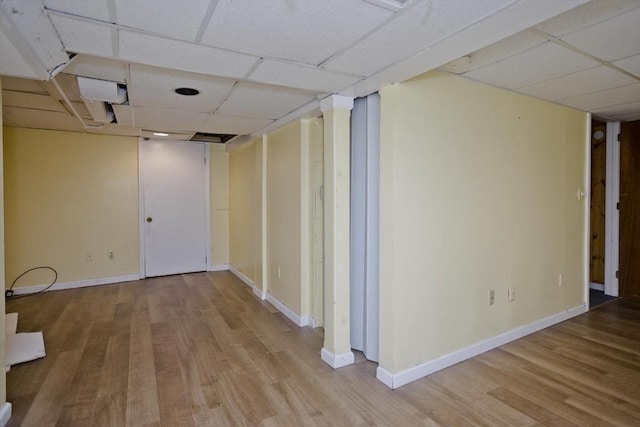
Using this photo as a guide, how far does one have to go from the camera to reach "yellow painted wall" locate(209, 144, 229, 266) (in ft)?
19.0

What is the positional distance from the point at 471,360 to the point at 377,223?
4.21ft

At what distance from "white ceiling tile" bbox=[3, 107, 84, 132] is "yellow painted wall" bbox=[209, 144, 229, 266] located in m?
1.88

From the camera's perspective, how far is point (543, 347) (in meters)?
2.91

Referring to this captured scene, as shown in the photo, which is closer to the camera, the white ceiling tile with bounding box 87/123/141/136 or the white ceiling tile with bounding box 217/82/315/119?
the white ceiling tile with bounding box 217/82/315/119

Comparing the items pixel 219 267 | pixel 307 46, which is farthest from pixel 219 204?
pixel 307 46

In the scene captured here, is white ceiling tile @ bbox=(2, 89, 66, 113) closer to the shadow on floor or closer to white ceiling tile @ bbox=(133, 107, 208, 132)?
white ceiling tile @ bbox=(133, 107, 208, 132)

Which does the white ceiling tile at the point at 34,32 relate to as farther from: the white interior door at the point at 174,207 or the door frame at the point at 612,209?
the door frame at the point at 612,209

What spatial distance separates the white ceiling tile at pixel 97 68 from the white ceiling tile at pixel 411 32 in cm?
133

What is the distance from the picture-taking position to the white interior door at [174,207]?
529cm

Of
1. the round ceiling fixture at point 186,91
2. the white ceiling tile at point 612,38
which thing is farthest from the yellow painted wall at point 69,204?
the white ceiling tile at point 612,38

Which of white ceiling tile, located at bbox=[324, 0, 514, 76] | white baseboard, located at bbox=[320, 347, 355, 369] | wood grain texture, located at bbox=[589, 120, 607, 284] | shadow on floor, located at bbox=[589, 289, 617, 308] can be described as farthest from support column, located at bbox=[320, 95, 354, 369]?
wood grain texture, located at bbox=[589, 120, 607, 284]

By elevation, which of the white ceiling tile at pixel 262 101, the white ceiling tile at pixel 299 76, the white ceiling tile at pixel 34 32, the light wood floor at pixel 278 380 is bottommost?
the light wood floor at pixel 278 380

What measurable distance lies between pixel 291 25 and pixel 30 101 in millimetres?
3006

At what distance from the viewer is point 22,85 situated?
8.91 ft
